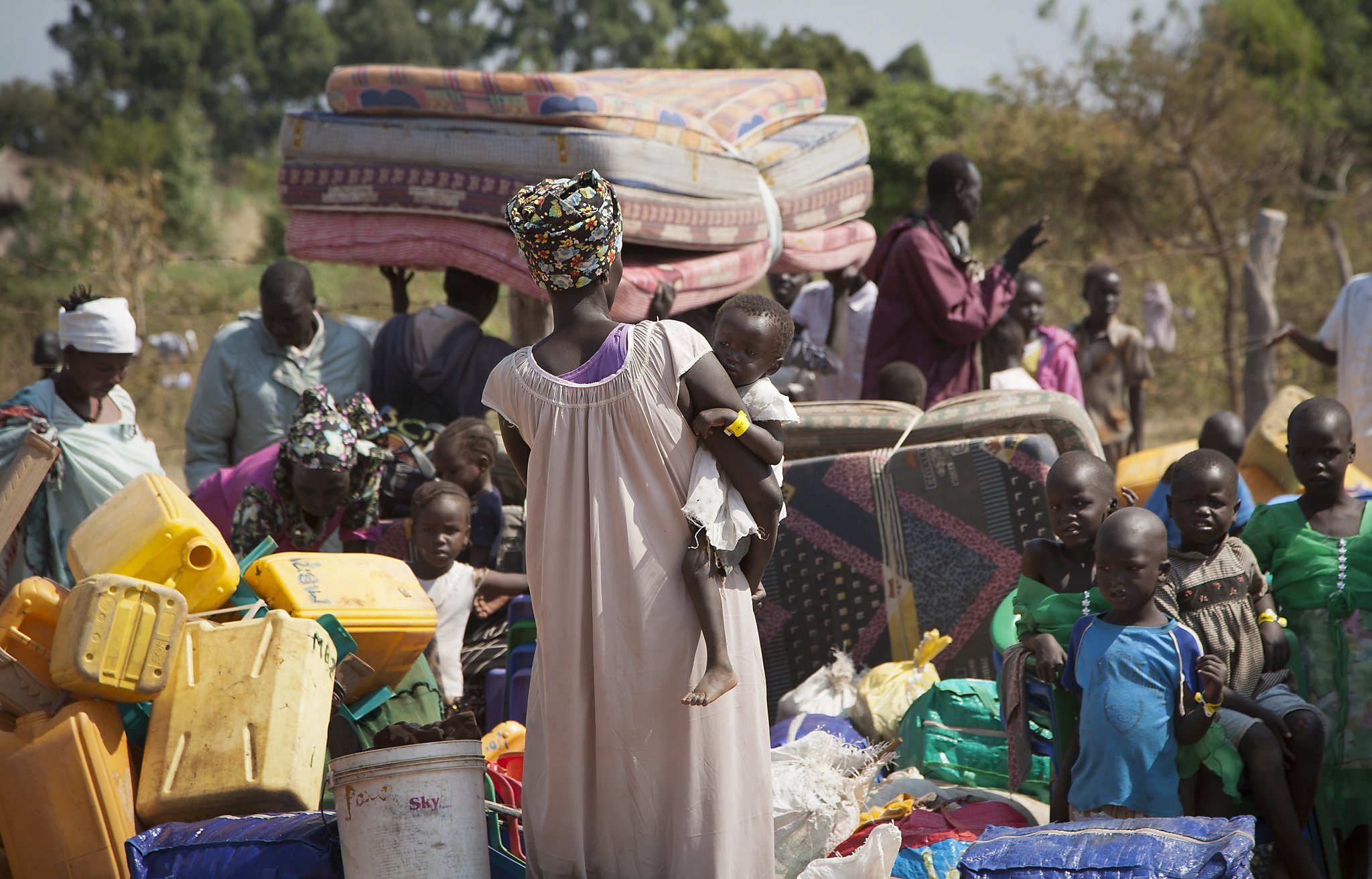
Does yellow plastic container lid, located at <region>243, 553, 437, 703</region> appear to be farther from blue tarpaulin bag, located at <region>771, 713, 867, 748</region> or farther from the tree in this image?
the tree

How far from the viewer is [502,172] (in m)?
5.77

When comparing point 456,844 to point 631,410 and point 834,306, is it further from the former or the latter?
point 834,306

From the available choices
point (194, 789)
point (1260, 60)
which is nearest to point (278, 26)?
point (1260, 60)

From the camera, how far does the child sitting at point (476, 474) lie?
5133 millimetres

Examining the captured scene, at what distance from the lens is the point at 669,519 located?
296 cm

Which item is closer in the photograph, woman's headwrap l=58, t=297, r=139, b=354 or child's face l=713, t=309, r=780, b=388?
child's face l=713, t=309, r=780, b=388

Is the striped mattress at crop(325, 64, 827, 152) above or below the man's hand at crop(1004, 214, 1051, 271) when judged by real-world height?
above

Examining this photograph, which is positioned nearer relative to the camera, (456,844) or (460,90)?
(456,844)

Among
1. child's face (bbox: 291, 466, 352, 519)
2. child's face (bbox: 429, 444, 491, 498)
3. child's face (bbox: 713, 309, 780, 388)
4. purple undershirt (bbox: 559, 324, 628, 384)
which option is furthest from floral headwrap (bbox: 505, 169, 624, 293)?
child's face (bbox: 429, 444, 491, 498)

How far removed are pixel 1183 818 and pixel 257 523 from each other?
3102mm

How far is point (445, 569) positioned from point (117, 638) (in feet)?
4.49

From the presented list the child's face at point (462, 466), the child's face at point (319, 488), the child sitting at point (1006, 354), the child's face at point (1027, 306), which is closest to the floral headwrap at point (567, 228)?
the child's face at point (319, 488)

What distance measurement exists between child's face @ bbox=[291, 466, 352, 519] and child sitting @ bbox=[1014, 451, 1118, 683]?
7.43 feet

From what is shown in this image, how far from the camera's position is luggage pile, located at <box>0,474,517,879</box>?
3199 millimetres
